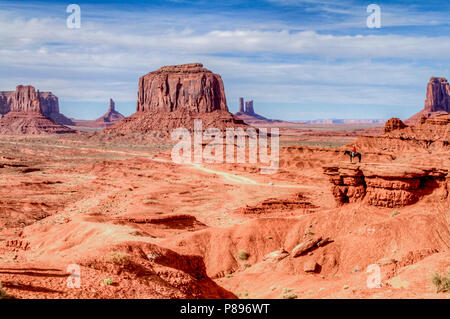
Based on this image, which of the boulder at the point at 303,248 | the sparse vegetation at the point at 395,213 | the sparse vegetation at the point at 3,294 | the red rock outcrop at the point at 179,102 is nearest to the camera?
the sparse vegetation at the point at 3,294

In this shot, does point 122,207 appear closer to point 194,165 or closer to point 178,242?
point 178,242

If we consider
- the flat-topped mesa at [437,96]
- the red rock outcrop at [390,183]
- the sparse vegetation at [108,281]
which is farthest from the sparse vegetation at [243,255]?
the flat-topped mesa at [437,96]

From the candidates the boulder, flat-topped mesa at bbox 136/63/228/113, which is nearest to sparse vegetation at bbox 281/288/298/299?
the boulder

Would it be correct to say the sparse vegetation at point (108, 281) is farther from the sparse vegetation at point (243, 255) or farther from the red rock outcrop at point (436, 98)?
the red rock outcrop at point (436, 98)

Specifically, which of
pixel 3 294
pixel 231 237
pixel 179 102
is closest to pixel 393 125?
pixel 231 237

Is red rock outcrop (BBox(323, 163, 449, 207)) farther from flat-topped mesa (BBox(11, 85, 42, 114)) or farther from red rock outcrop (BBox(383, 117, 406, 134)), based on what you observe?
flat-topped mesa (BBox(11, 85, 42, 114))

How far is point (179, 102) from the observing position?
501 feet

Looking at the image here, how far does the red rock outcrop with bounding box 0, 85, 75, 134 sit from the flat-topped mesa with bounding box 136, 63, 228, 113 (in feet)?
140

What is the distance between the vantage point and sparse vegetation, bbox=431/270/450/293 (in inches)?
468

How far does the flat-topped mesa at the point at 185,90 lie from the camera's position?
492ft

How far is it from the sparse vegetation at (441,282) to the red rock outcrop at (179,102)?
12897cm

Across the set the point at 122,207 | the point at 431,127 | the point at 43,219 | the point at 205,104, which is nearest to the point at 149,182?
the point at 122,207

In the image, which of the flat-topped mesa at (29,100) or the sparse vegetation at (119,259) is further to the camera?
the flat-topped mesa at (29,100)

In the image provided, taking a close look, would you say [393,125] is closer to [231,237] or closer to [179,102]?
[231,237]
